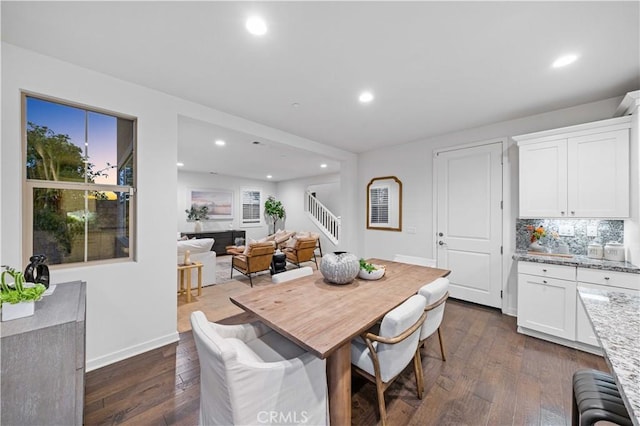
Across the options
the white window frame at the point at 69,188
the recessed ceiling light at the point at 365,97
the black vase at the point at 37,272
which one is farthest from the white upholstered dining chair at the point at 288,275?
the recessed ceiling light at the point at 365,97

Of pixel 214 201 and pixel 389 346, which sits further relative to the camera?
pixel 214 201

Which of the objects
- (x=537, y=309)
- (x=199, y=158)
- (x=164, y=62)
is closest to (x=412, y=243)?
(x=537, y=309)

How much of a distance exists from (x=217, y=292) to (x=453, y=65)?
4341 mm

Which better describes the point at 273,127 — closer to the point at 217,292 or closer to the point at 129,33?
the point at 129,33

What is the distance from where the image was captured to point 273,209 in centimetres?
905

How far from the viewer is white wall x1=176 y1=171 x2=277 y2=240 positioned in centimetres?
746

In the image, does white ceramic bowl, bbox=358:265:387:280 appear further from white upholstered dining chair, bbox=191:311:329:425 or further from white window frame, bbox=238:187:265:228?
white window frame, bbox=238:187:265:228

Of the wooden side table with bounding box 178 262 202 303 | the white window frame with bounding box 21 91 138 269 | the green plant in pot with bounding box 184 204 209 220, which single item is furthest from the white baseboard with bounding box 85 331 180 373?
the green plant in pot with bounding box 184 204 209 220

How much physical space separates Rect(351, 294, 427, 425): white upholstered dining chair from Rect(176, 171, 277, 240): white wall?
7.30 metres

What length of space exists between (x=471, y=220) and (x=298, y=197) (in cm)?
604

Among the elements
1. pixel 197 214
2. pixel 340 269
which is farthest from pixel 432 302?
pixel 197 214

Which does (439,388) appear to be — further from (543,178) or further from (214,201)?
(214,201)

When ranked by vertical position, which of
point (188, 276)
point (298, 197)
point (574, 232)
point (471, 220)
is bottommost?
point (188, 276)

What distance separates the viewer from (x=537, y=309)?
2.66 m
